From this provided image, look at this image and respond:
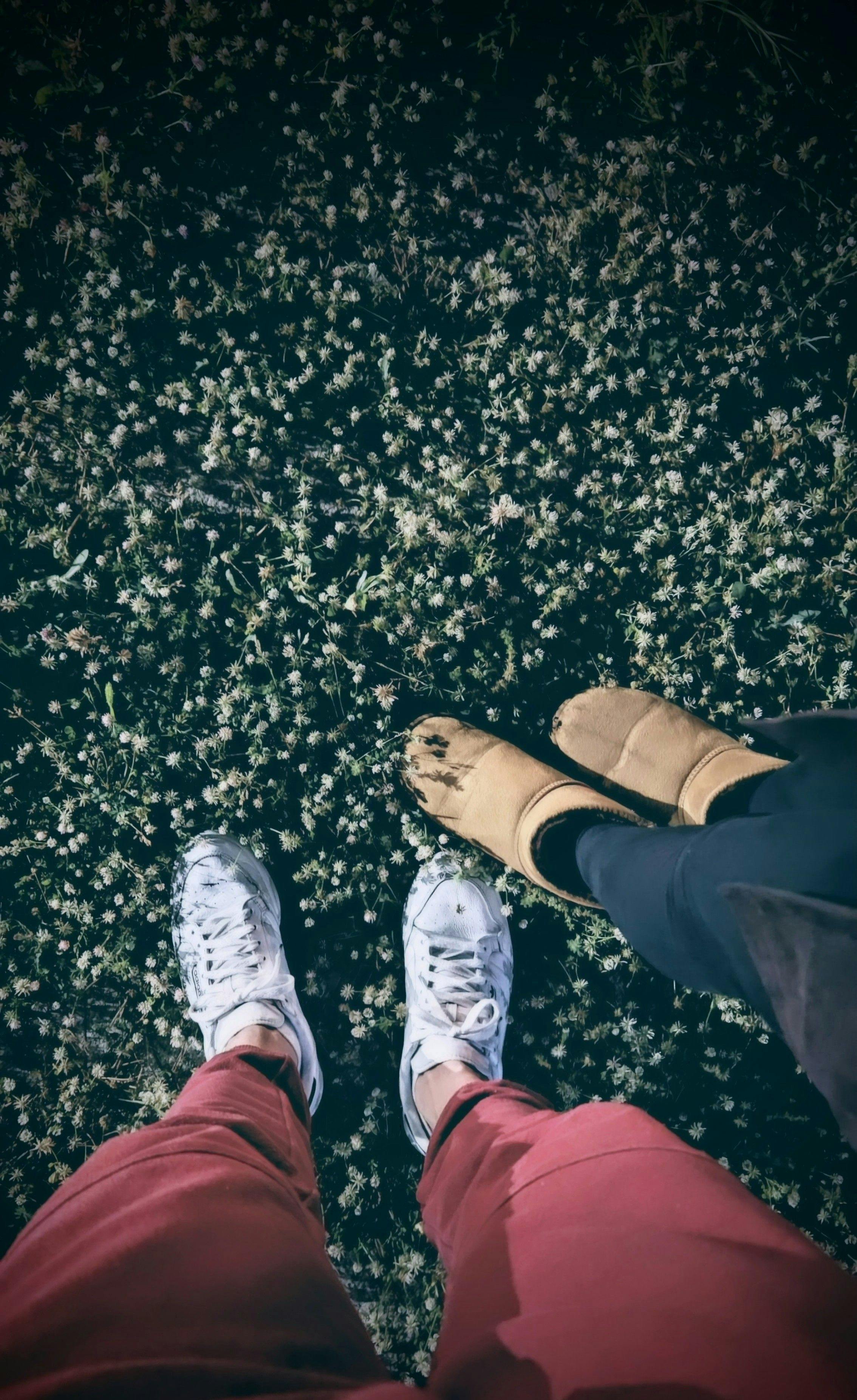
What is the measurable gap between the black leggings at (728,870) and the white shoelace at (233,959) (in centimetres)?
175

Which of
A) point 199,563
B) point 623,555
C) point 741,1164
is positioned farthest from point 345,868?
point 741,1164

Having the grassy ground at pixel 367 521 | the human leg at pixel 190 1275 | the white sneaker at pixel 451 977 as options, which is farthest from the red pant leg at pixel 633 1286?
A: the grassy ground at pixel 367 521

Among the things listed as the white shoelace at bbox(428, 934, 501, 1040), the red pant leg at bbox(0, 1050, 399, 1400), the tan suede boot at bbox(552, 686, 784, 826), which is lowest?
the red pant leg at bbox(0, 1050, 399, 1400)

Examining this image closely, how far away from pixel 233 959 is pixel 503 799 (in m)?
1.61

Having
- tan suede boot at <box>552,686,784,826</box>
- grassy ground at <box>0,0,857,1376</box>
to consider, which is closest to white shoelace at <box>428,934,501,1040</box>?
grassy ground at <box>0,0,857,1376</box>

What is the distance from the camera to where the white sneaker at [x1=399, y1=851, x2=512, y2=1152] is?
3297 millimetres

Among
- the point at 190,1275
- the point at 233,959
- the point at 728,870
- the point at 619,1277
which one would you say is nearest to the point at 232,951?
the point at 233,959

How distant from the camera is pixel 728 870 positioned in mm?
2301

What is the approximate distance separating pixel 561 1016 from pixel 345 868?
4.72 ft

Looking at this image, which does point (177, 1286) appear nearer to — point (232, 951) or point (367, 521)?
point (232, 951)

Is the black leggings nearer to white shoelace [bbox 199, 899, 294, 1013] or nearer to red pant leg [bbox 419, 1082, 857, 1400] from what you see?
red pant leg [bbox 419, 1082, 857, 1400]

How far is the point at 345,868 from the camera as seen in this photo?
3672 millimetres

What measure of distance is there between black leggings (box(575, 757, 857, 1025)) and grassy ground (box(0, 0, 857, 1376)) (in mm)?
1016

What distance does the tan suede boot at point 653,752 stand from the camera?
321cm
